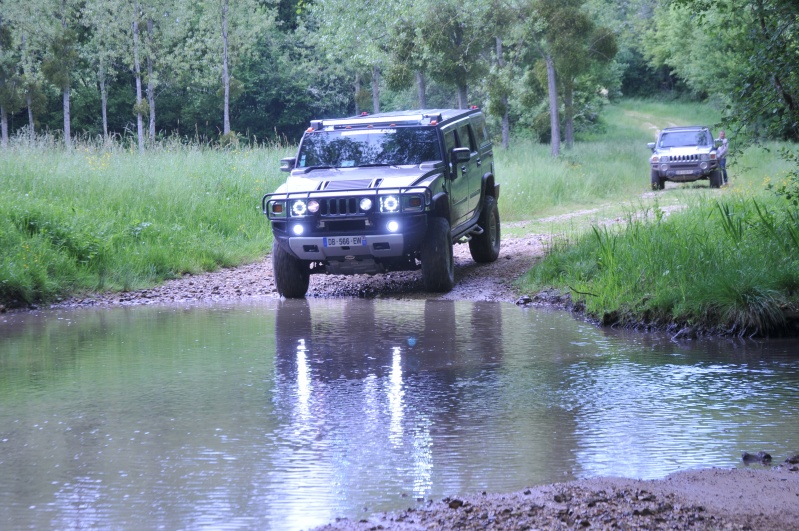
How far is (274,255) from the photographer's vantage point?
11.5m

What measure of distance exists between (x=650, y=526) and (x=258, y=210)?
14.3 metres

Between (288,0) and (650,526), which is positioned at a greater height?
(288,0)

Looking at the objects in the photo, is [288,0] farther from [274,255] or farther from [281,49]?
[274,255]

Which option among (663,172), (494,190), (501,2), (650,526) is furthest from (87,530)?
(501,2)

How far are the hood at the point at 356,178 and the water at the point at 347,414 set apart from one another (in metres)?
1.91

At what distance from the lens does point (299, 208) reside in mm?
10961

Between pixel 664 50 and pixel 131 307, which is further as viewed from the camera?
pixel 664 50

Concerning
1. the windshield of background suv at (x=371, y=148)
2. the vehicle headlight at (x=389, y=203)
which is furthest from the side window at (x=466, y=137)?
the vehicle headlight at (x=389, y=203)

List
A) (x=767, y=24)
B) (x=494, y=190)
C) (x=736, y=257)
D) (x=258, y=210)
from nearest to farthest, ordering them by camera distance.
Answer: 1. (x=736, y=257)
2. (x=767, y=24)
3. (x=494, y=190)
4. (x=258, y=210)

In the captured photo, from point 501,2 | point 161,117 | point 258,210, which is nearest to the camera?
point 258,210

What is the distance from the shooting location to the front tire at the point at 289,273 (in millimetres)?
11469

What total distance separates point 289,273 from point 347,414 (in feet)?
18.7

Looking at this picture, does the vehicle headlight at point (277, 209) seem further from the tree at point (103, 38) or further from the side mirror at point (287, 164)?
the tree at point (103, 38)

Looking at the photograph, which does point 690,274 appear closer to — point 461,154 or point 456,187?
point 461,154
